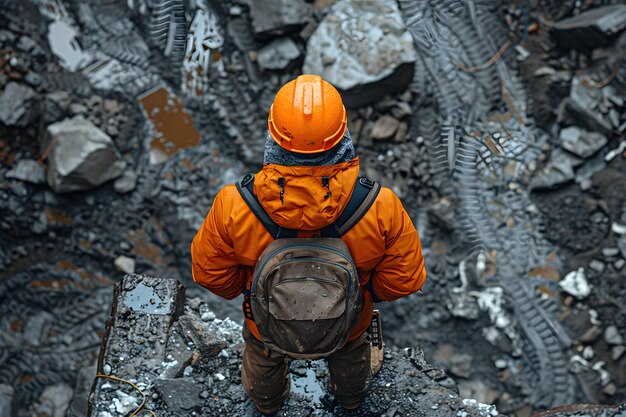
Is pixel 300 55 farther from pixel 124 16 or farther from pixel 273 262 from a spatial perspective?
pixel 273 262

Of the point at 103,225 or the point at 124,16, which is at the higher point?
the point at 124,16

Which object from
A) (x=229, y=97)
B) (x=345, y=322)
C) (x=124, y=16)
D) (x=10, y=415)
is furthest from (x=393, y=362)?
(x=124, y=16)

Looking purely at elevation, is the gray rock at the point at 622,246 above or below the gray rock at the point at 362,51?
below

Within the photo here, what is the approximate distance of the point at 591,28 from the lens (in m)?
5.32

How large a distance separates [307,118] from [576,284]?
3.72 m

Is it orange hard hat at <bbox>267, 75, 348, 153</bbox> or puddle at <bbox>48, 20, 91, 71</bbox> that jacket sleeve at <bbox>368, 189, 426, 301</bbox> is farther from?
puddle at <bbox>48, 20, 91, 71</bbox>

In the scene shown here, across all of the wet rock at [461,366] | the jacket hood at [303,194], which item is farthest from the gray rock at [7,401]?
the jacket hood at [303,194]

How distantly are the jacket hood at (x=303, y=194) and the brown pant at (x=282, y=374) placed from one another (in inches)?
32.6

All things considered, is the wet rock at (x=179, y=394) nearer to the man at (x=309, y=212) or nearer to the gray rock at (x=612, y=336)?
the man at (x=309, y=212)

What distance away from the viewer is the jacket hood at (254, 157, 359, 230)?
230 cm

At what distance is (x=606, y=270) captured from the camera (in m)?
5.18

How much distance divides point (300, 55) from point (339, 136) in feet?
11.5

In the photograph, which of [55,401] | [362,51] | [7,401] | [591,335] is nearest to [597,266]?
[591,335]

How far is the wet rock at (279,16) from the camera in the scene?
5598 millimetres
